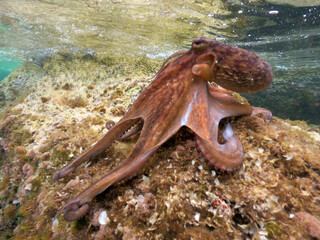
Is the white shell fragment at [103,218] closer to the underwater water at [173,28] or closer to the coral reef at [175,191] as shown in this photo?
the coral reef at [175,191]

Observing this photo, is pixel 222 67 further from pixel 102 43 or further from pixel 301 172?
pixel 102 43

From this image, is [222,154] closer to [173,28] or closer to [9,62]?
[173,28]

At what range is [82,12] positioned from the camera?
7.16 metres

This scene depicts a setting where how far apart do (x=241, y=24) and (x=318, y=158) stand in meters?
8.92

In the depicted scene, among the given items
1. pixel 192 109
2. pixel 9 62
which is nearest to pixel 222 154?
pixel 192 109

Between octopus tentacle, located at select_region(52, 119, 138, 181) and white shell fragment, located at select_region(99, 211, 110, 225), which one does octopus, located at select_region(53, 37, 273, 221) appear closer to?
octopus tentacle, located at select_region(52, 119, 138, 181)

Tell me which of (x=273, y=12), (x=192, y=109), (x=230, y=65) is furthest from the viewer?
(x=273, y=12)

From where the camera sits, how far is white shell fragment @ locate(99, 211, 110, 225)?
5.26 ft

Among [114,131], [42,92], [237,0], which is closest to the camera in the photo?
[114,131]

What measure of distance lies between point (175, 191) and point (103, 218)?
778 mm

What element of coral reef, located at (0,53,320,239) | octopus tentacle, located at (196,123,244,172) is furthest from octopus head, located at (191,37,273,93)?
octopus tentacle, located at (196,123,244,172)

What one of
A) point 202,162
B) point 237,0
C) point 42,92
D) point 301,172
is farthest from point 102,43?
point 301,172

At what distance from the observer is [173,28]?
8.53 meters

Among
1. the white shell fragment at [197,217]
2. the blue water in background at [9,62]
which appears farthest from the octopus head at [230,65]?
the blue water in background at [9,62]
